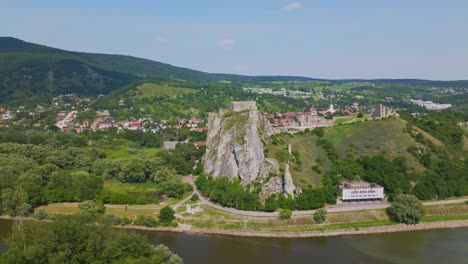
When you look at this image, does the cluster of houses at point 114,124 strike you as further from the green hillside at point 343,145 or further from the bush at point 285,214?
the bush at point 285,214

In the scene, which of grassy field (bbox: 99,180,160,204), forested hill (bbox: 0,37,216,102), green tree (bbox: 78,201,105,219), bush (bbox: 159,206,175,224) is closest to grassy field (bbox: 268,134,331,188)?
bush (bbox: 159,206,175,224)

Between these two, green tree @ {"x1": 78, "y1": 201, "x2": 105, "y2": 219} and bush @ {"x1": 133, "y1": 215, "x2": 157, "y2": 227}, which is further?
green tree @ {"x1": 78, "y1": 201, "x2": 105, "y2": 219}

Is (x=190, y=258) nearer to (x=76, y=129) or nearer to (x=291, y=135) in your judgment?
(x=291, y=135)

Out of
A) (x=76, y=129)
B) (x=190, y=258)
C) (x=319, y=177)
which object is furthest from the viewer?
(x=76, y=129)

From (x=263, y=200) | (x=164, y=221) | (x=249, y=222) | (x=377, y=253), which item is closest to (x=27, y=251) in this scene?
(x=164, y=221)

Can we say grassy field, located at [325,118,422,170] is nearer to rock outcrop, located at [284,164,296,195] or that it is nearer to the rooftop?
the rooftop

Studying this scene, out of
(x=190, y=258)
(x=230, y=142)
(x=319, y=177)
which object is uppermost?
(x=230, y=142)

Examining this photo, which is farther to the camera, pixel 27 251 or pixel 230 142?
pixel 230 142
